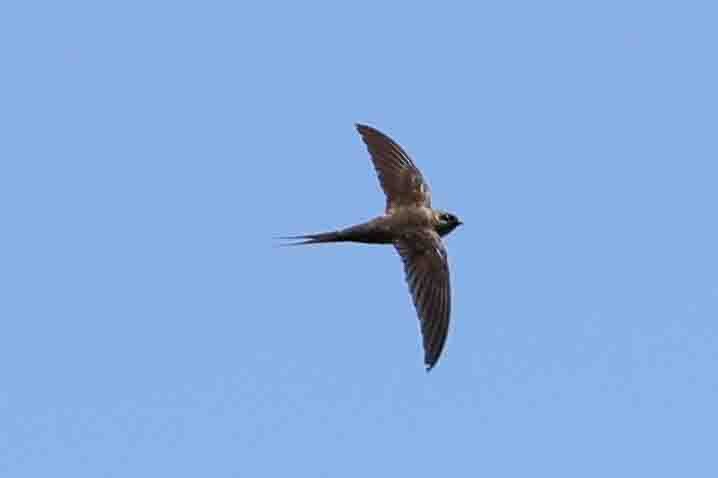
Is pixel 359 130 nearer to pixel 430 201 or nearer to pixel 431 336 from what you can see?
pixel 430 201

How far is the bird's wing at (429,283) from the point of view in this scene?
76.2 ft

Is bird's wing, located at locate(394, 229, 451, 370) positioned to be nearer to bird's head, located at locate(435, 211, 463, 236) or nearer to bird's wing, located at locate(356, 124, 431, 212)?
bird's head, located at locate(435, 211, 463, 236)

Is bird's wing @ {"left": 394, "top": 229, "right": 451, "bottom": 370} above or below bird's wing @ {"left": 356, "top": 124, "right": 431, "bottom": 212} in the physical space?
below

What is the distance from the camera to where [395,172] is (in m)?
26.0

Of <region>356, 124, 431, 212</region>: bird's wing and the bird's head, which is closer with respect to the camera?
the bird's head

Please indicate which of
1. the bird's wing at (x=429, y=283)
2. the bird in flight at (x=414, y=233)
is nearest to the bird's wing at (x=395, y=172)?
the bird in flight at (x=414, y=233)

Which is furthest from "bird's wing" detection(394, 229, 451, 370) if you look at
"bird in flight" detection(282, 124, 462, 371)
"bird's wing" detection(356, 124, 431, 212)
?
"bird's wing" detection(356, 124, 431, 212)

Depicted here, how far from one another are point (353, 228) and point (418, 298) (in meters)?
1.45

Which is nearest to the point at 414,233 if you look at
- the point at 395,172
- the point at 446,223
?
the point at 446,223

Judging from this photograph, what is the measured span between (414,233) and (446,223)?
0.83m

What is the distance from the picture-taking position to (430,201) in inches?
1021

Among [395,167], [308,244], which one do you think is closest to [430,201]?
[395,167]

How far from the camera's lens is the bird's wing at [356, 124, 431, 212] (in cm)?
2578

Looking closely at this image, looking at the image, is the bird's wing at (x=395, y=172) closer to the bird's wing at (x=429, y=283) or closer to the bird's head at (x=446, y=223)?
the bird's head at (x=446, y=223)
